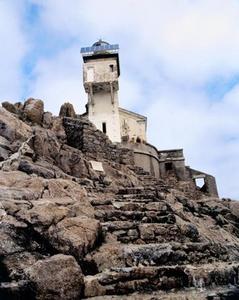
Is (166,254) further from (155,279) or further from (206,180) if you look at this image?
(206,180)

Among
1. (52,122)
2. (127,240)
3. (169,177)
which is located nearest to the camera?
(127,240)

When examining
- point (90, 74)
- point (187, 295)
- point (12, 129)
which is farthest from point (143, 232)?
point (90, 74)

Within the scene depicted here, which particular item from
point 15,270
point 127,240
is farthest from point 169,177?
point 15,270

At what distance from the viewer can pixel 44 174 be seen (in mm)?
11633

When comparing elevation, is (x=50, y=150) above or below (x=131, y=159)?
below

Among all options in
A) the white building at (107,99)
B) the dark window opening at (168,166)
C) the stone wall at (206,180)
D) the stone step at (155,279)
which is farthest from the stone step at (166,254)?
the white building at (107,99)

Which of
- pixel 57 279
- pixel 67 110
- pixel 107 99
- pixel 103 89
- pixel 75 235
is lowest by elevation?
pixel 57 279

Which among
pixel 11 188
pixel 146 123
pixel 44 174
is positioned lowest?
pixel 11 188

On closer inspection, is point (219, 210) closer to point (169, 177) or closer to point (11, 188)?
point (11, 188)

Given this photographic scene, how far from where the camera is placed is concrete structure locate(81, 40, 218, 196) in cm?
2920

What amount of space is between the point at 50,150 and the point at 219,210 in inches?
318

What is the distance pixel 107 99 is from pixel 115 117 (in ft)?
6.50

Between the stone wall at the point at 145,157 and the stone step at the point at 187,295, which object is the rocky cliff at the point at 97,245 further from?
the stone wall at the point at 145,157

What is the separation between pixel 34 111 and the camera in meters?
19.2
